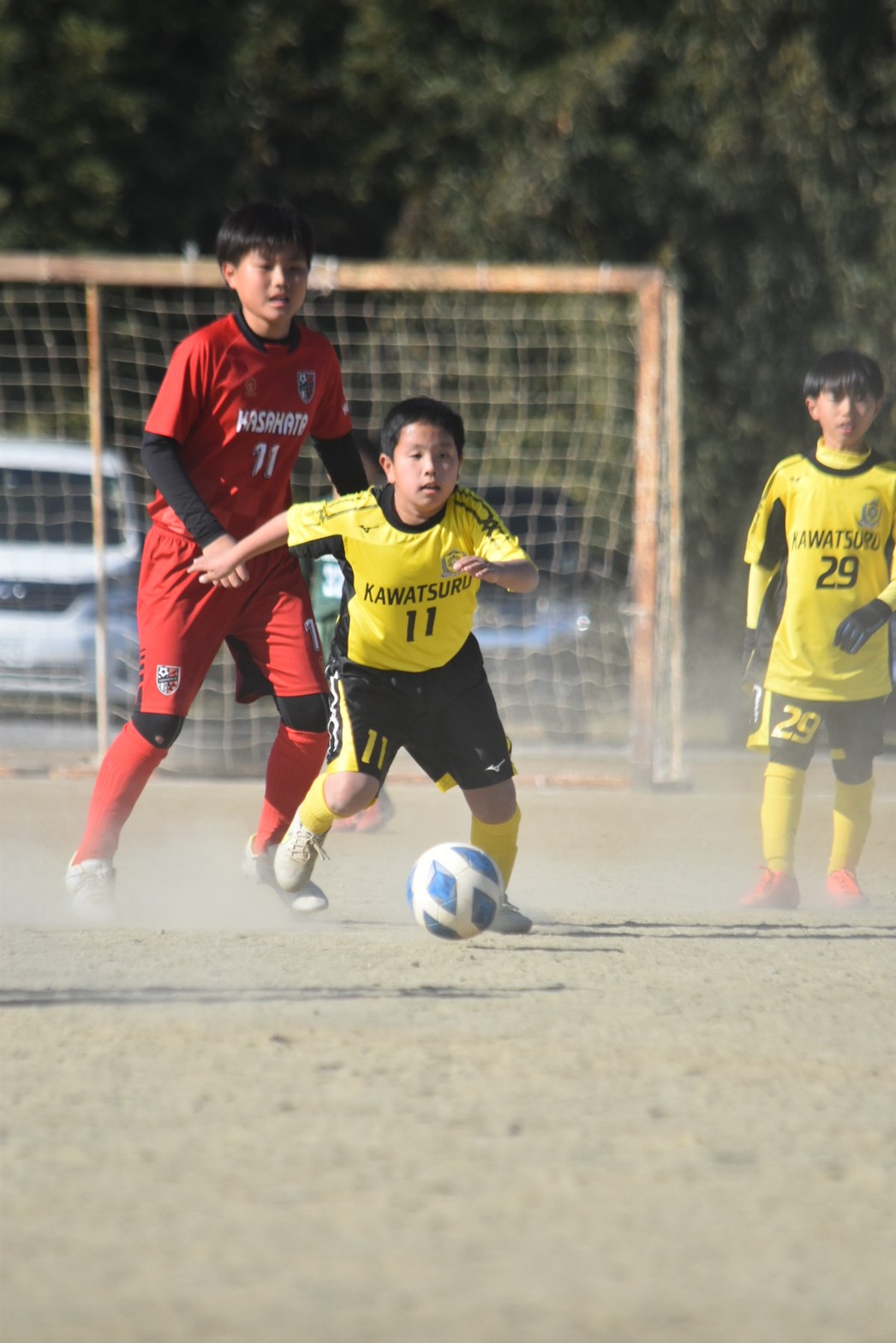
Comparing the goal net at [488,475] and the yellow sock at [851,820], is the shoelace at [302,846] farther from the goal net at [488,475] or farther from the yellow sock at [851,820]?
the goal net at [488,475]

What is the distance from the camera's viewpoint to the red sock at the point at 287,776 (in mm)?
5262

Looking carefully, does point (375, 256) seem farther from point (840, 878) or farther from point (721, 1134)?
point (721, 1134)

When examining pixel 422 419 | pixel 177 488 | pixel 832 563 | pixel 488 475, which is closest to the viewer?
pixel 422 419

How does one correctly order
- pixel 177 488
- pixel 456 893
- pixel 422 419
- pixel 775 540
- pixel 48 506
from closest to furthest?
pixel 456 893 → pixel 422 419 → pixel 177 488 → pixel 775 540 → pixel 48 506

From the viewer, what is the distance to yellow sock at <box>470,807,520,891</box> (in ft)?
16.6

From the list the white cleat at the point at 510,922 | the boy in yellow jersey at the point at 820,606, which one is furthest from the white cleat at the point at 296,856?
the boy in yellow jersey at the point at 820,606

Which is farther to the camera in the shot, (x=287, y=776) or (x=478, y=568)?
(x=287, y=776)

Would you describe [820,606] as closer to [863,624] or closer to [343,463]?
[863,624]

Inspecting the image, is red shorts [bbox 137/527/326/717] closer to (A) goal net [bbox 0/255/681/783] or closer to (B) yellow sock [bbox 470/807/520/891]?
(B) yellow sock [bbox 470/807/520/891]

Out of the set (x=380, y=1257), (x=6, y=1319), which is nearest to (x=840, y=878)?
Result: (x=380, y=1257)

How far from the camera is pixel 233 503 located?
16.8 feet

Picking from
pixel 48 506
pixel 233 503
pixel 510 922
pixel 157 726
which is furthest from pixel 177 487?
pixel 48 506

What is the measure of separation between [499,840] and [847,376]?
1832 mm

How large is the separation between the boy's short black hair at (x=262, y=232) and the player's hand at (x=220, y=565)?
2.63 ft
